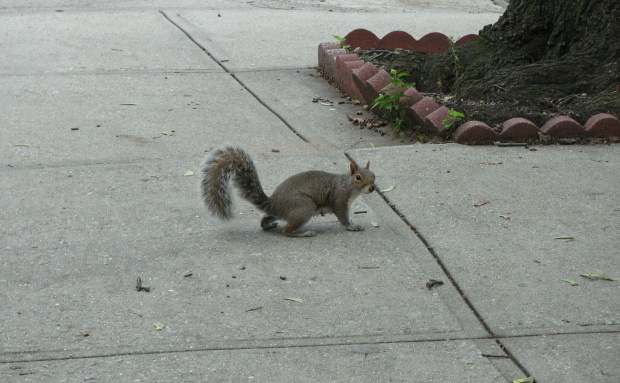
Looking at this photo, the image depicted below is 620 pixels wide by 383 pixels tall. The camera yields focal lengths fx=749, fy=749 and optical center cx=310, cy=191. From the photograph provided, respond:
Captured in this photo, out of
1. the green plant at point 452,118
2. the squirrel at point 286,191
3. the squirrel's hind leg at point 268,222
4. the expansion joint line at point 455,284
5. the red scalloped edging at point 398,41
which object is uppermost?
the red scalloped edging at point 398,41

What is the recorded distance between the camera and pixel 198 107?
688 centimetres

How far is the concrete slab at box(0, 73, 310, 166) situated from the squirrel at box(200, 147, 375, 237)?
1.27m

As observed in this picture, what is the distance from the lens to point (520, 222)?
466 centimetres

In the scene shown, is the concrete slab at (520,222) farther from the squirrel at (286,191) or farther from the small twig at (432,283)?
the squirrel at (286,191)

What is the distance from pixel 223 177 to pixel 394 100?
2.40 m

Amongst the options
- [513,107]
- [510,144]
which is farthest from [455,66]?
[510,144]

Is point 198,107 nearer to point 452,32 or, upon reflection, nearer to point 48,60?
point 48,60

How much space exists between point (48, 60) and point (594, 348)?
261 inches

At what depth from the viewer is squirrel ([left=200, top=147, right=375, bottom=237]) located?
14.3ft

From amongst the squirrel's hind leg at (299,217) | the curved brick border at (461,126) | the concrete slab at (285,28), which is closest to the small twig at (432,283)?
the squirrel's hind leg at (299,217)

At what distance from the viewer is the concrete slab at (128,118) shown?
18.9ft

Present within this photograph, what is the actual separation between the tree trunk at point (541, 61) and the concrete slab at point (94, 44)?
8.58ft

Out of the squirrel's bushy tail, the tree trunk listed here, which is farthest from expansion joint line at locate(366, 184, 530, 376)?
the tree trunk

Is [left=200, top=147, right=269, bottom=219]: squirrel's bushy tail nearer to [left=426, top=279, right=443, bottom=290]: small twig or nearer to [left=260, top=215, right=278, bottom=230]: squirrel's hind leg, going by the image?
[left=260, top=215, right=278, bottom=230]: squirrel's hind leg
